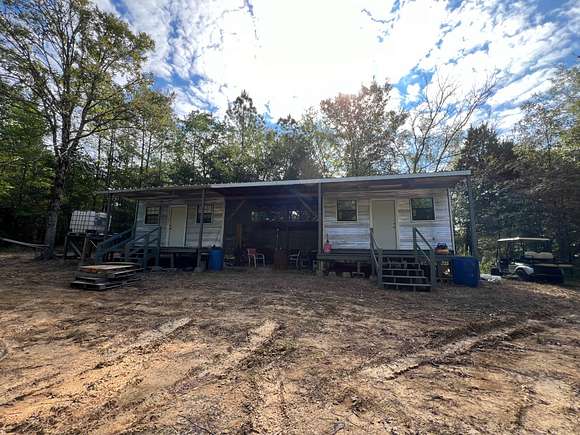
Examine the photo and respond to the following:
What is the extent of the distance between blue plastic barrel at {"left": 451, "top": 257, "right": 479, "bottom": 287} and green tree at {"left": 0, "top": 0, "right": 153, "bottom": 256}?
16.5 m

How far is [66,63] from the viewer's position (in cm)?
1224

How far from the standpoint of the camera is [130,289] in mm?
6699

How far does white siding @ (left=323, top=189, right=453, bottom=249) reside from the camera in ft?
30.3

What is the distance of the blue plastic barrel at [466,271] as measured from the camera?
7.91 metres

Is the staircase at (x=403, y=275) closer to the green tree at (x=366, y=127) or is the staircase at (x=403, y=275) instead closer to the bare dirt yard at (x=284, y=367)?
the bare dirt yard at (x=284, y=367)

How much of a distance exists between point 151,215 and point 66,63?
8.22m

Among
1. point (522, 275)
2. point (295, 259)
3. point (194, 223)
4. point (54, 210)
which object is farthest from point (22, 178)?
point (522, 275)

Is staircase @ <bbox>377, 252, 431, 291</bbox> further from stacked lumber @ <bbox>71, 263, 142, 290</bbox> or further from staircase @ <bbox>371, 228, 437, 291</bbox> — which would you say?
stacked lumber @ <bbox>71, 263, 142, 290</bbox>

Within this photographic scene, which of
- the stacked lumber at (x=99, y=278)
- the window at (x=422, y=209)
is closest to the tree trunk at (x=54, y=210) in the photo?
the stacked lumber at (x=99, y=278)

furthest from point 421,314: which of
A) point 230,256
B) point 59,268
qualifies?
point 59,268

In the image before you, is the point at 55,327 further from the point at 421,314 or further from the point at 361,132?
the point at 361,132

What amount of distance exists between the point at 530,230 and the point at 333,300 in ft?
50.5

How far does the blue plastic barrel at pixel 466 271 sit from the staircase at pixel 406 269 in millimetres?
809

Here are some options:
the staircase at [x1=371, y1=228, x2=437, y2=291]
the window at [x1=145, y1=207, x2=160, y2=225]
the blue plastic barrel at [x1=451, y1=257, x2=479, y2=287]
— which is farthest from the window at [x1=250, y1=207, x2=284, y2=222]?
the blue plastic barrel at [x1=451, y1=257, x2=479, y2=287]
